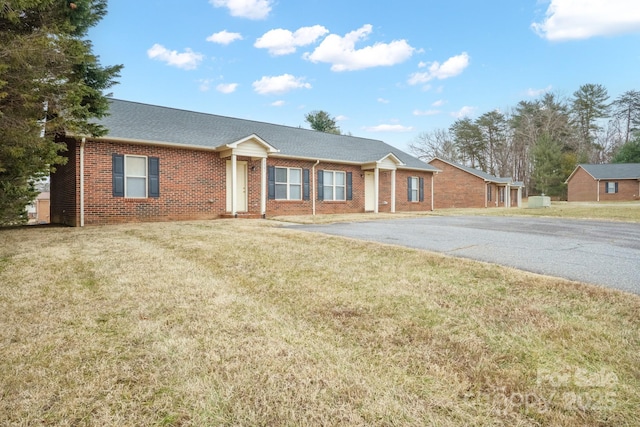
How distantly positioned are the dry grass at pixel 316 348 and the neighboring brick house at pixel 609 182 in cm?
4252

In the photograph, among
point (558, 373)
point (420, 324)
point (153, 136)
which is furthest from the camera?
point (153, 136)

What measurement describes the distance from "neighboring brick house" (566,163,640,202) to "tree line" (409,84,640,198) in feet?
14.2

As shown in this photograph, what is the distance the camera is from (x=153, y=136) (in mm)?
12133

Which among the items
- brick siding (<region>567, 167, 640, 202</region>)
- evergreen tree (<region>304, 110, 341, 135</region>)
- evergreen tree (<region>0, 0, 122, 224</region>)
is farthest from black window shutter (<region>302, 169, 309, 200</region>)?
brick siding (<region>567, 167, 640, 202</region>)

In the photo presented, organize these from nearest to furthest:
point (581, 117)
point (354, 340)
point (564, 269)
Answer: point (354, 340), point (564, 269), point (581, 117)

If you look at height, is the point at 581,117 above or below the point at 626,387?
above

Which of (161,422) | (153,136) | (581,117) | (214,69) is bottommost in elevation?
(161,422)

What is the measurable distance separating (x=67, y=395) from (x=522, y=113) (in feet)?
178

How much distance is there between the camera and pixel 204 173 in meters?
13.2

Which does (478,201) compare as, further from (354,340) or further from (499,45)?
(354,340)

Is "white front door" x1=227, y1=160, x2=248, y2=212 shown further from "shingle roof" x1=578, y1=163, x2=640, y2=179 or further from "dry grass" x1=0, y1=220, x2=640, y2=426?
"shingle roof" x1=578, y1=163, x2=640, y2=179

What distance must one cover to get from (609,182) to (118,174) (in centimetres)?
4494

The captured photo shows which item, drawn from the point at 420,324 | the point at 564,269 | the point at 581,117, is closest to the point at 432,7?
the point at 564,269

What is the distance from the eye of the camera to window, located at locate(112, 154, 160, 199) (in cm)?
1141
